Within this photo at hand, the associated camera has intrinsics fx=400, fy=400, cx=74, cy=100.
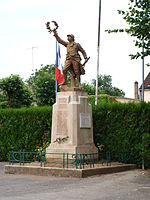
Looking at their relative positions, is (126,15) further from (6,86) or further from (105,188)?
(6,86)

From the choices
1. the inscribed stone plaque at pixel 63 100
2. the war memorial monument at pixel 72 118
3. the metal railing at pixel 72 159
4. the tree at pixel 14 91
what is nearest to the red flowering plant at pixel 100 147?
the metal railing at pixel 72 159

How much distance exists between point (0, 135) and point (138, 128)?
805 centimetres

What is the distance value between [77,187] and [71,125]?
444cm

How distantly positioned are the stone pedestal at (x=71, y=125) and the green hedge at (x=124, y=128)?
1499 mm

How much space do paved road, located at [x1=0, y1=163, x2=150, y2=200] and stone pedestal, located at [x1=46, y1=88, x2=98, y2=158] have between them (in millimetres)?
2047

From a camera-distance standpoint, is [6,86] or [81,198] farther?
[6,86]

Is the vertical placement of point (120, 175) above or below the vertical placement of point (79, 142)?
below

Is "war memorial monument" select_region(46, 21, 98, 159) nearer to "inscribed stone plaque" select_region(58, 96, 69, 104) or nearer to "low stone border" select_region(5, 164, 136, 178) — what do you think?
"inscribed stone plaque" select_region(58, 96, 69, 104)

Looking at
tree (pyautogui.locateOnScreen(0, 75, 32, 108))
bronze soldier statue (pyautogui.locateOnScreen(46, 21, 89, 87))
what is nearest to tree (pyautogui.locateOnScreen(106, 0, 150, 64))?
bronze soldier statue (pyautogui.locateOnScreen(46, 21, 89, 87))

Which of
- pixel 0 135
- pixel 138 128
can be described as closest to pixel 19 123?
pixel 0 135

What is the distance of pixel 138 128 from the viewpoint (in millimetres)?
16656

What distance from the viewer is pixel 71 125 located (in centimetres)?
1541

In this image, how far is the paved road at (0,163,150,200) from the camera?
973 centimetres

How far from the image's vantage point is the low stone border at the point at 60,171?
1325 centimetres
